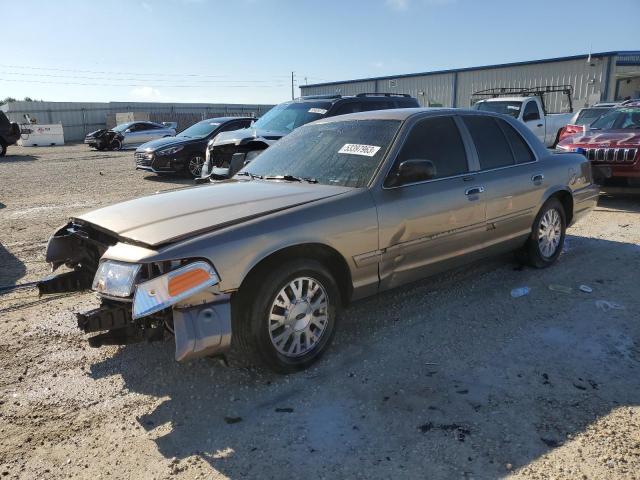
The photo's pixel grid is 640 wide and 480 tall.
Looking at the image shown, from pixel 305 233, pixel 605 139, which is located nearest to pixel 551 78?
pixel 605 139

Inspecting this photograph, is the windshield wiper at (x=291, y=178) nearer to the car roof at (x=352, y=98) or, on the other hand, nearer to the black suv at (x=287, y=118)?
the black suv at (x=287, y=118)

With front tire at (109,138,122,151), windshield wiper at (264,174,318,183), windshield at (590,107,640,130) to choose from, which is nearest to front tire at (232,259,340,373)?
windshield wiper at (264,174,318,183)

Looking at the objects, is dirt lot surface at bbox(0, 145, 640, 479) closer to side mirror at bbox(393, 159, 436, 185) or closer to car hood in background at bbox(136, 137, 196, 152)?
side mirror at bbox(393, 159, 436, 185)

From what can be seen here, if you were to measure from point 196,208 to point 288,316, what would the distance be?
94 cm

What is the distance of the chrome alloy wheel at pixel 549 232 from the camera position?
17.6ft

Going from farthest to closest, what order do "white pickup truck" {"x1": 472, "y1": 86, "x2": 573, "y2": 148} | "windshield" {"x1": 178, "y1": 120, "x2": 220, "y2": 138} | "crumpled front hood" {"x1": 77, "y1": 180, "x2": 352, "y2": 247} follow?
"white pickup truck" {"x1": 472, "y1": 86, "x2": 573, "y2": 148} → "windshield" {"x1": 178, "y1": 120, "x2": 220, "y2": 138} → "crumpled front hood" {"x1": 77, "y1": 180, "x2": 352, "y2": 247}

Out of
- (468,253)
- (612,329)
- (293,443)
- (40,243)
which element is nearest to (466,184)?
(468,253)

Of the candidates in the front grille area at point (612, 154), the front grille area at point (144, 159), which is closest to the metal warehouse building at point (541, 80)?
the front grille area at point (612, 154)

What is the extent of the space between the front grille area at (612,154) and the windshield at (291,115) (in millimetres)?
4679

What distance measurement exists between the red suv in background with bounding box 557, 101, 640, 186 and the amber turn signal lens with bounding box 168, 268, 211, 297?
683 cm

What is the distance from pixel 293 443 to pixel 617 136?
8519 millimetres

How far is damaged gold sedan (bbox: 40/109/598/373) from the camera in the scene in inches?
115

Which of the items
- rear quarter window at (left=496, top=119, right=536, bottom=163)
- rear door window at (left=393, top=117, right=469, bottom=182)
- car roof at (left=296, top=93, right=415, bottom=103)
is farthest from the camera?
car roof at (left=296, top=93, right=415, bottom=103)

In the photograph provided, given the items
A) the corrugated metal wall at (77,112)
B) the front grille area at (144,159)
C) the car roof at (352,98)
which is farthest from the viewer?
the corrugated metal wall at (77,112)
